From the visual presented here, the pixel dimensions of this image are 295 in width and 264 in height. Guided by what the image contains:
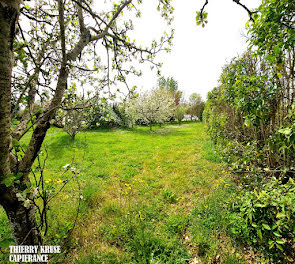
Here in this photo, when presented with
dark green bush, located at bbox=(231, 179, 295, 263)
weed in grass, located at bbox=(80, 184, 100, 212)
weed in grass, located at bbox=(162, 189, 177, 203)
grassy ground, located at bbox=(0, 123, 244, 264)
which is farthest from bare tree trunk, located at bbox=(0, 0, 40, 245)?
weed in grass, located at bbox=(162, 189, 177, 203)

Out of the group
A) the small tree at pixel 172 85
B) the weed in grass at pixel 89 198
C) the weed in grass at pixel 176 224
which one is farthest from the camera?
the small tree at pixel 172 85

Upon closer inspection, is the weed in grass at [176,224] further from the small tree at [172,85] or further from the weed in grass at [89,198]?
the small tree at [172,85]

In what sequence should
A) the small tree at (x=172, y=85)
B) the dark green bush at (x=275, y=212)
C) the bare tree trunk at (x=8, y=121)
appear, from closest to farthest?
the bare tree trunk at (x=8, y=121)
the dark green bush at (x=275, y=212)
the small tree at (x=172, y=85)

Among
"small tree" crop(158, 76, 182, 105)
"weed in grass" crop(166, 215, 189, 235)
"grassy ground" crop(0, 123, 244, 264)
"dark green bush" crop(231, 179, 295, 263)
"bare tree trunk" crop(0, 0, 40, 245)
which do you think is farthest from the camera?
"small tree" crop(158, 76, 182, 105)

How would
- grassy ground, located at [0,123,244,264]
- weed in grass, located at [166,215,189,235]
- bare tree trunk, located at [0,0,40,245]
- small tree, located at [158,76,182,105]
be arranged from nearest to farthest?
bare tree trunk, located at [0,0,40,245], grassy ground, located at [0,123,244,264], weed in grass, located at [166,215,189,235], small tree, located at [158,76,182,105]

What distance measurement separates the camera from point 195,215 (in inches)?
123

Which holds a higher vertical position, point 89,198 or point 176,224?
point 89,198

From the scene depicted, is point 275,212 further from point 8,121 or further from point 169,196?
point 8,121

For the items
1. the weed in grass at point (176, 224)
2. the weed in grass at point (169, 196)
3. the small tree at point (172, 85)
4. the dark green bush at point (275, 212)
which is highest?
the small tree at point (172, 85)

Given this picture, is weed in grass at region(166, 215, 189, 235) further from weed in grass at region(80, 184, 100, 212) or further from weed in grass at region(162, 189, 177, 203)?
weed in grass at region(80, 184, 100, 212)

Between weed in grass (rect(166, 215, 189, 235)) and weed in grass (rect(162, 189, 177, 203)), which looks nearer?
weed in grass (rect(166, 215, 189, 235))

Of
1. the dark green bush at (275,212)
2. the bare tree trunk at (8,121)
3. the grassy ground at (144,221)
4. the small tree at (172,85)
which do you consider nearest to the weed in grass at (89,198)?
the grassy ground at (144,221)

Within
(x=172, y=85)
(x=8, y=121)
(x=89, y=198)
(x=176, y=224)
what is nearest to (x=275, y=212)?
(x=176, y=224)

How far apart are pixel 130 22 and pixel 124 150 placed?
7.43m
